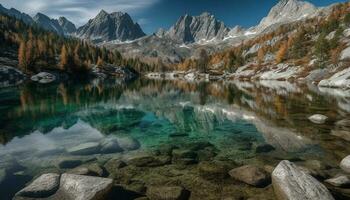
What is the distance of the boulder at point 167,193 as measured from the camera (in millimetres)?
14543

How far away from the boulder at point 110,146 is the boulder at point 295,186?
13.9m

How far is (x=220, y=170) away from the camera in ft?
60.7

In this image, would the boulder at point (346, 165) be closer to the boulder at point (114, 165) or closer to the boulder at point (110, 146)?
the boulder at point (114, 165)

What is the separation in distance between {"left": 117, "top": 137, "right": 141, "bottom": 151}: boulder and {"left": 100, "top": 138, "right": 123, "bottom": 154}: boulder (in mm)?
413

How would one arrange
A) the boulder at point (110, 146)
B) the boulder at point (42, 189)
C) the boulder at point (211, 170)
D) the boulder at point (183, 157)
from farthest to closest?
the boulder at point (110, 146) → the boulder at point (183, 157) → the boulder at point (211, 170) → the boulder at point (42, 189)

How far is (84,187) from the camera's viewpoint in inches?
527

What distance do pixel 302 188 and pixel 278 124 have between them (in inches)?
852

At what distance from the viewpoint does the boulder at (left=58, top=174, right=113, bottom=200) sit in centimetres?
1307

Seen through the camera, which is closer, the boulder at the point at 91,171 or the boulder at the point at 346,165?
the boulder at the point at 91,171

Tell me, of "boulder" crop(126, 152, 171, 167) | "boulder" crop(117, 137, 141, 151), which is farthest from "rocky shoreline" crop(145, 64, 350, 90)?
"boulder" crop(126, 152, 171, 167)

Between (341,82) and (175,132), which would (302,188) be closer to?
(175,132)

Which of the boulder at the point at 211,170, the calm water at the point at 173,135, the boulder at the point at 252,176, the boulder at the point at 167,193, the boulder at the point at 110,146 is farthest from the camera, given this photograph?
the boulder at the point at 110,146

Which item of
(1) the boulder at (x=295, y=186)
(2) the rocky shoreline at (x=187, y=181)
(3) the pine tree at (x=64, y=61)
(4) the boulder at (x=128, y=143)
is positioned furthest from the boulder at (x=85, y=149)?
(3) the pine tree at (x=64, y=61)

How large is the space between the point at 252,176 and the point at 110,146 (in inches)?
528
